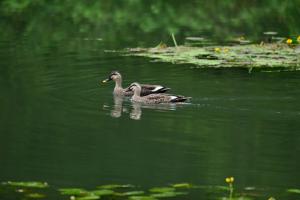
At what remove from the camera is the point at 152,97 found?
50.1 feet

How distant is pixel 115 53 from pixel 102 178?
9.96 meters

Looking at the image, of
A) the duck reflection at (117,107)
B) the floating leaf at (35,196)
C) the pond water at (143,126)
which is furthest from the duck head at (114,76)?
the floating leaf at (35,196)

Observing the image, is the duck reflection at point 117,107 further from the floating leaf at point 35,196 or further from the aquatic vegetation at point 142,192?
the floating leaf at point 35,196

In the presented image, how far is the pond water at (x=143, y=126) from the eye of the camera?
10312mm

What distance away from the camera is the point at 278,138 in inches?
488

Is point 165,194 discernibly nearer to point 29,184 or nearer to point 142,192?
point 142,192

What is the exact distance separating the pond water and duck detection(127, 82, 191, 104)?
0.17 meters

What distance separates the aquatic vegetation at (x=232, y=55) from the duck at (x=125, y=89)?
1.63 meters

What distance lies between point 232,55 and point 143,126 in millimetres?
5836

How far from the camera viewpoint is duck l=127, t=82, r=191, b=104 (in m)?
14.8

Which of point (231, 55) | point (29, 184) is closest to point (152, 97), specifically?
point (231, 55)

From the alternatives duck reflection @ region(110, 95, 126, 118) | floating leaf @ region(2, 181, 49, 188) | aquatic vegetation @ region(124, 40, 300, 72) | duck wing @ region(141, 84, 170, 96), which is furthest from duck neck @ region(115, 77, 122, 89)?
floating leaf @ region(2, 181, 49, 188)

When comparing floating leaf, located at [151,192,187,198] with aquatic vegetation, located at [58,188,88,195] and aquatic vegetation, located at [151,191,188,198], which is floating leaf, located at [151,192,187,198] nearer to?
aquatic vegetation, located at [151,191,188,198]

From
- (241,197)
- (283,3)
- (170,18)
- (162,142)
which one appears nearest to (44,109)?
(162,142)
